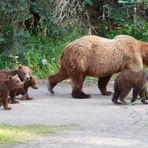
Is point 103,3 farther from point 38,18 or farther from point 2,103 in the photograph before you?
point 2,103

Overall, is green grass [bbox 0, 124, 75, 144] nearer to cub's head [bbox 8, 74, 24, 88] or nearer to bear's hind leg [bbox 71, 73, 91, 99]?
cub's head [bbox 8, 74, 24, 88]

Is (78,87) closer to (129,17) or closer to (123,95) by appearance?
(123,95)

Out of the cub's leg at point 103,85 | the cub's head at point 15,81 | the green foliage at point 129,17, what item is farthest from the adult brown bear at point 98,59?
the green foliage at point 129,17

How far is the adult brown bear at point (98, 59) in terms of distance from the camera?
1462 cm

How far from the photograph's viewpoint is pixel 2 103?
12.6 metres

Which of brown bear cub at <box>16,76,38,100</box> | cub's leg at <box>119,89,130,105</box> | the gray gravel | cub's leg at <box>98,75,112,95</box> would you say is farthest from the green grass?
cub's leg at <box>98,75,112,95</box>

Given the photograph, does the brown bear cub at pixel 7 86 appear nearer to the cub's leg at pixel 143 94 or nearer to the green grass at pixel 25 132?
the green grass at pixel 25 132

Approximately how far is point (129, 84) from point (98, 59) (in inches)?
75.8

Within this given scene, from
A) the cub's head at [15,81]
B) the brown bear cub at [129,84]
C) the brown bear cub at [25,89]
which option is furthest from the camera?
the brown bear cub at [25,89]

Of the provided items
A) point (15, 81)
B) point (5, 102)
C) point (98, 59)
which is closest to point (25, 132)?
point (5, 102)

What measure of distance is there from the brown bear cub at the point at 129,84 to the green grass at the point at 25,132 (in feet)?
9.24

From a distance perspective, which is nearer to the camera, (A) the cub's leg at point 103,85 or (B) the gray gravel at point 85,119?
(B) the gray gravel at point 85,119

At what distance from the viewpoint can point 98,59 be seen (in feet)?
48.7

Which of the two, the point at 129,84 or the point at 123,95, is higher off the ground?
the point at 129,84
